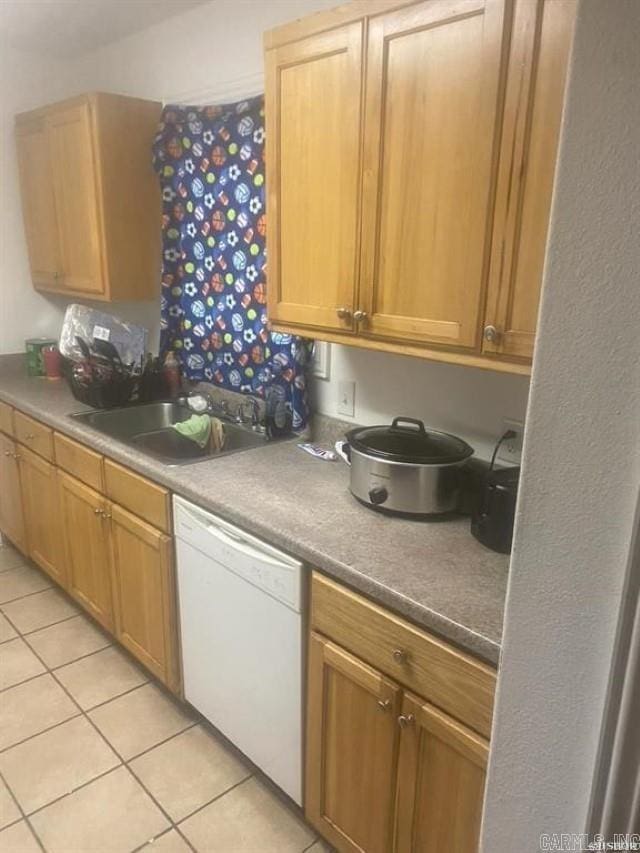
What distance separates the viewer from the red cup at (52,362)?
10.1 feet

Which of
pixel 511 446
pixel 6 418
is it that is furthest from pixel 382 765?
pixel 6 418

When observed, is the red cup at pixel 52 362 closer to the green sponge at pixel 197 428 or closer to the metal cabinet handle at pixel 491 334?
the green sponge at pixel 197 428

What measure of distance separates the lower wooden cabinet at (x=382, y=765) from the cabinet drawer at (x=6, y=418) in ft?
6.56


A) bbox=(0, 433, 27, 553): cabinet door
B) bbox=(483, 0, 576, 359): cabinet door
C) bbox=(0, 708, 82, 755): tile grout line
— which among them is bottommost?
bbox=(0, 708, 82, 755): tile grout line

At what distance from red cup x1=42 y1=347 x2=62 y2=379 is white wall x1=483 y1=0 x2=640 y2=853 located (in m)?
2.87

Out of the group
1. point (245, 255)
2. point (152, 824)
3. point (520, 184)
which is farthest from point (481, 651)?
point (245, 255)

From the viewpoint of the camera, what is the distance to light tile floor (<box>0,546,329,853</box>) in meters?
1.65

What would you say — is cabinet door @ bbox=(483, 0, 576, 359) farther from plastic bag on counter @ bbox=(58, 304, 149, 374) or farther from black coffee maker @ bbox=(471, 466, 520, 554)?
plastic bag on counter @ bbox=(58, 304, 149, 374)

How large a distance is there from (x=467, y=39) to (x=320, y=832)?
1888 mm

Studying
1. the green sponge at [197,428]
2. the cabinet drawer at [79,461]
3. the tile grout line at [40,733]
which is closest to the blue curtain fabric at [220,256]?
the green sponge at [197,428]

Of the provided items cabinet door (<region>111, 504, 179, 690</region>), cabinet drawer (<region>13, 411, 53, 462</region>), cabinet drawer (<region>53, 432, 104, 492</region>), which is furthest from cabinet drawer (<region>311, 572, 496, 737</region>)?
cabinet drawer (<region>13, 411, 53, 462</region>)

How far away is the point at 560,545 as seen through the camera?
0.64 meters

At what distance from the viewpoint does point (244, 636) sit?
1.67 m

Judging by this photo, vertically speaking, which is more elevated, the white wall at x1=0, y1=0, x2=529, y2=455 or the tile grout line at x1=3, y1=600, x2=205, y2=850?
the white wall at x1=0, y1=0, x2=529, y2=455
